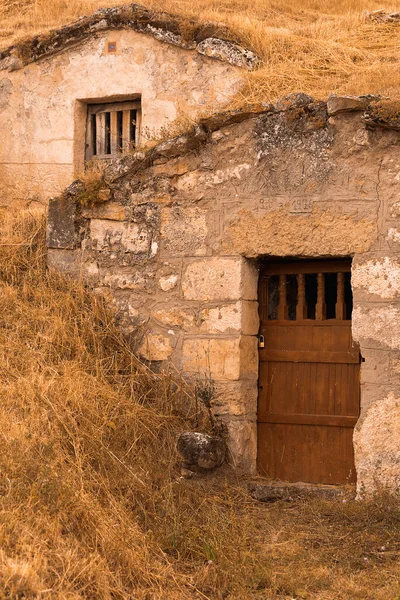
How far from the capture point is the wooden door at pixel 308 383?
596cm

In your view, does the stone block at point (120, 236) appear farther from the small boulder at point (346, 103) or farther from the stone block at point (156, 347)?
the small boulder at point (346, 103)

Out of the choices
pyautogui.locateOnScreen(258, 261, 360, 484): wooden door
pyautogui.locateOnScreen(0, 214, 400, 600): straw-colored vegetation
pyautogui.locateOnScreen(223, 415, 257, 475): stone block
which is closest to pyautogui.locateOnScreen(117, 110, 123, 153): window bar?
pyautogui.locateOnScreen(0, 214, 400, 600): straw-colored vegetation

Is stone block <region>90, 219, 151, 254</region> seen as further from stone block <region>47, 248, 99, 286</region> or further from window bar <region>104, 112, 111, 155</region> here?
window bar <region>104, 112, 111, 155</region>

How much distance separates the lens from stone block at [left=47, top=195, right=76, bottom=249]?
21.9 feet

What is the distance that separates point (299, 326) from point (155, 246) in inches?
51.9

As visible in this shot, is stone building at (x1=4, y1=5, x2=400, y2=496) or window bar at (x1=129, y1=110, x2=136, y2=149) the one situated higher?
window bar at (x1=129, y1=110, x2=136, y2=149)

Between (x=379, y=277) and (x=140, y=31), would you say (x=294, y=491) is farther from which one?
(x=140, y=31)

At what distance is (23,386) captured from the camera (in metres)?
5.47

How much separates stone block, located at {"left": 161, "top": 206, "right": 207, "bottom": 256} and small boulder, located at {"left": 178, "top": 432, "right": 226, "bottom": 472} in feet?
4.73

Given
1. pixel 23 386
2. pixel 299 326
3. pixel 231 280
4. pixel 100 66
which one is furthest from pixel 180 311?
pixel 100 66

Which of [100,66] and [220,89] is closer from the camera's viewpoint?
[220,89]

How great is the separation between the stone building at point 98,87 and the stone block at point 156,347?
12.6ft

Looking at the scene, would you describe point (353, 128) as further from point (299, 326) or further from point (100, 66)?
Result: point (100, 66)

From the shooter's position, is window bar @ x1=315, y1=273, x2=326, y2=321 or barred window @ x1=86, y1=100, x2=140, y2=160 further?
barred window @ x1=86, y1=100, x2=140, y2=160
